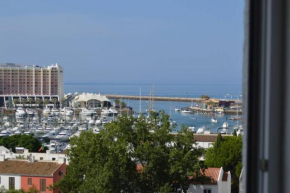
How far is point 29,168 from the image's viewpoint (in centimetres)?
605

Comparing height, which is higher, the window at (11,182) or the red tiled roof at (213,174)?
the red tiled roof at (213,174)

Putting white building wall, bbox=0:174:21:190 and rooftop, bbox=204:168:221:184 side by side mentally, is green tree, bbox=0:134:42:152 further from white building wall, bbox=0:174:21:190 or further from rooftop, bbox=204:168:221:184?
rooftop, bbox=204:168:221:184

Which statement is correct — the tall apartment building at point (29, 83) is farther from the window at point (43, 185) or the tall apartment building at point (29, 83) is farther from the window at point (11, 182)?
the window at point (43, 185)

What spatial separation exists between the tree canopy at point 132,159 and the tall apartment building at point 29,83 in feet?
82.6

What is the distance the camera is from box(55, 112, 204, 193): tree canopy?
12.3 ft

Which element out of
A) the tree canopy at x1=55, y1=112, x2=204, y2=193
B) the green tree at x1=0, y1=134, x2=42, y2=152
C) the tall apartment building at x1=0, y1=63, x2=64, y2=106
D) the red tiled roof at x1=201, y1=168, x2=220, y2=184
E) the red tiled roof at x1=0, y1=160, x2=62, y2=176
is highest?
the tall apartment building at x1=0, y1=63, x2=64, y2=106

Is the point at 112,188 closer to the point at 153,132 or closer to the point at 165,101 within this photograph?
the point at 153,132

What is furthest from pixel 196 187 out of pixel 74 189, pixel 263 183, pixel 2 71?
pixel 2 71

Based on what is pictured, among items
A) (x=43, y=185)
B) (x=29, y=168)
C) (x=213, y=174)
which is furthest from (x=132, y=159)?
(x=29, y=168)

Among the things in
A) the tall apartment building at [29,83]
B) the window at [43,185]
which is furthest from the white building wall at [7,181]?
the tall apartment building at [29,83]

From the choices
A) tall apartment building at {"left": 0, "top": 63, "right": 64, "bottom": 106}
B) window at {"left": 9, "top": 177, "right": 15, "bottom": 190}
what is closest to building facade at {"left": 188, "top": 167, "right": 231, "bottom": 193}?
window at {"left": 9, "top": 177, "right": 15, "bottom": 190}

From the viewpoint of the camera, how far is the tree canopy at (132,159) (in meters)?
3.74

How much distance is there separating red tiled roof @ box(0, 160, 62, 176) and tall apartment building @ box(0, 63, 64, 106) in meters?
22.8

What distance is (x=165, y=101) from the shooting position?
30422mm
